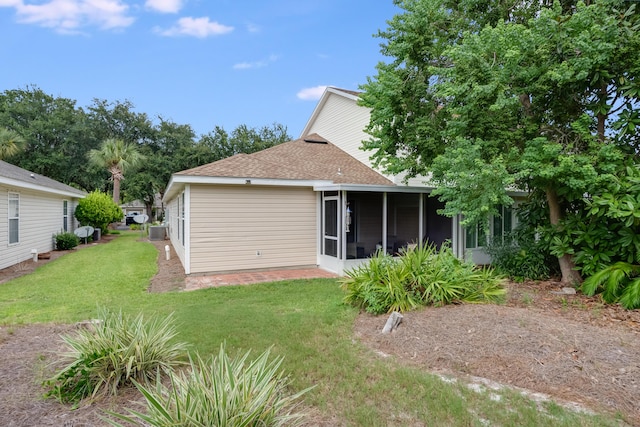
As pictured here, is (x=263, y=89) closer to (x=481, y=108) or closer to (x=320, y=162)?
(x=320, y=162)

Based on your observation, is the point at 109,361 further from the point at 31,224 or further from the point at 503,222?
the point at 31,224

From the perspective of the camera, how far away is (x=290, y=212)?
10.5m

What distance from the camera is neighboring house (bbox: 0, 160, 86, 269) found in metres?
10.5

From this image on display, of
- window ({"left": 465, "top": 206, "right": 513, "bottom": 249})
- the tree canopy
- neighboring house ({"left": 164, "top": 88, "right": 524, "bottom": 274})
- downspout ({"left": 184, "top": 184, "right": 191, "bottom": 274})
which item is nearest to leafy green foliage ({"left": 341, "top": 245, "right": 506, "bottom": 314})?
neighboring house ({"left": 164, "top": 88, "right": 524, "bottom": 274})

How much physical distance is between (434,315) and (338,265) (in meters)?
5.07

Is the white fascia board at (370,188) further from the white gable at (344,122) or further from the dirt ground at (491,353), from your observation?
the dirt ground at (491,353)

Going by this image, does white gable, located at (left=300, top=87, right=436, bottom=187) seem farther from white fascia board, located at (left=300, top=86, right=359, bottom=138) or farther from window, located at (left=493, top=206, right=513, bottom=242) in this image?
window, located at (left=493, top=206, right=513, bottom=242)

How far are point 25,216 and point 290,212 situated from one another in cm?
950

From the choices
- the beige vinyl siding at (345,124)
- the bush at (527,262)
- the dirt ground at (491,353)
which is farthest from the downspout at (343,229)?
the dirt ground at (491,353)

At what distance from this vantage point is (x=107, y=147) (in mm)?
25469

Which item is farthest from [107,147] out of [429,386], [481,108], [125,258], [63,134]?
[429,386]

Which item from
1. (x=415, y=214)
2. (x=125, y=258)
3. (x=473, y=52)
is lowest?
(x=125, y=258)

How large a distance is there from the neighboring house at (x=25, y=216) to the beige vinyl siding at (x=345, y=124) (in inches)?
417

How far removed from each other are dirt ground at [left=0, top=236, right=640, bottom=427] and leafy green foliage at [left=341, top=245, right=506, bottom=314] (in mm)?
277
